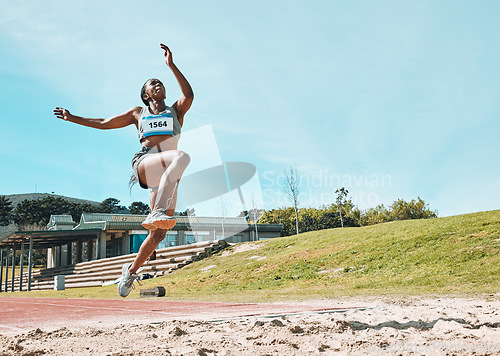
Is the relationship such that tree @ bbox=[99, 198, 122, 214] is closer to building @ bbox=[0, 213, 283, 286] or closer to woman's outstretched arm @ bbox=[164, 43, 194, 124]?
building @ bbox=[0, 213, 283, 286]

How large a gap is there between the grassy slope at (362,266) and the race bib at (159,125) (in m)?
6.68

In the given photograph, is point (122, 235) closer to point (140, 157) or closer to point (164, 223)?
point (140, 157)

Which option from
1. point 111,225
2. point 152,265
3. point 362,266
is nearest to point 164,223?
point 362,266

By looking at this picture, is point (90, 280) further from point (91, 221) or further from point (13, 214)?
point (13, 214)

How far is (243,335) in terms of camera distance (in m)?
3.38

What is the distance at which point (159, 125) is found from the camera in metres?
3.59

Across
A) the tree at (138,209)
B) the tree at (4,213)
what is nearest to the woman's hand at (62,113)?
the tree at (4,213)

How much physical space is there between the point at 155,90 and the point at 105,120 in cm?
64

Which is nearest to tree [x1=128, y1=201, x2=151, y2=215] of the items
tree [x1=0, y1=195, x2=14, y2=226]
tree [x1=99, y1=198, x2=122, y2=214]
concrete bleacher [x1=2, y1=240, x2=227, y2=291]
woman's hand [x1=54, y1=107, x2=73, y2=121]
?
tree [x1=99, y1=198, x2=122, y2=214]

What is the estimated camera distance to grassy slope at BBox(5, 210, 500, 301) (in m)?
11.3

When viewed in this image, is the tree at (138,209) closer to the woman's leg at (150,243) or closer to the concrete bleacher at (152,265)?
the concrete bleacher at (152,265)

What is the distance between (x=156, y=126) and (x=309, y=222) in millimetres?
60600

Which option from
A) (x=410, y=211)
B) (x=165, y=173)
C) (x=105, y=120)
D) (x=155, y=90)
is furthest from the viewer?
(x=410, y=211)

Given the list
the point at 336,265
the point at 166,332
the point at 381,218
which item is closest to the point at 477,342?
the point at 166,332
